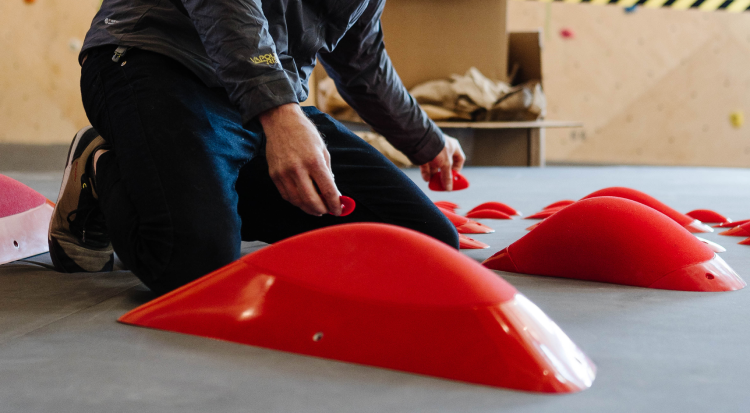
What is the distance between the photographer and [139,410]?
54 cm

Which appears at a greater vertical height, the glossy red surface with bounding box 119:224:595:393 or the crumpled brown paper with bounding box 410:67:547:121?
the glossy red surface with bounding box 119:224:595:393

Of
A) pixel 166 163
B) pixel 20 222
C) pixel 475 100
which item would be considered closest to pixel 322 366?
pixel 166 163

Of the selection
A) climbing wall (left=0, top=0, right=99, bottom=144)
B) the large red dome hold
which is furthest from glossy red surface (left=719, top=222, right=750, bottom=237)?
climbing wall (left=0, top=0, right=99, bottom=144)

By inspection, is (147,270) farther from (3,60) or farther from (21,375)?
(3,60)

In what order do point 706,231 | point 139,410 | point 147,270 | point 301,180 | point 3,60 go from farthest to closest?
point 3,60 < point 706,231 < point 147,270 < point 301,180 < point 139,410

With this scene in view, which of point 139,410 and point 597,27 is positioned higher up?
point 597,27

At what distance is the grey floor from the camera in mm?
561

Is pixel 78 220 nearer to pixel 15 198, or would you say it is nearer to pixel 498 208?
pixel 15 198

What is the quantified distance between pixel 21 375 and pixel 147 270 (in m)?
0.33

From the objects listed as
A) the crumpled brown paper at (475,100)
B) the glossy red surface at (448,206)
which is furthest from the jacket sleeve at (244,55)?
the crumpled brown paper at (475,100)

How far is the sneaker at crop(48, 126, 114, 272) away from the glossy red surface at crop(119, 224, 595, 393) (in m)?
0.46

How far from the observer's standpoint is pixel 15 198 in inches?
54.9

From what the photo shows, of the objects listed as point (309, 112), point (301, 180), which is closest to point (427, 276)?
point (301, 180)

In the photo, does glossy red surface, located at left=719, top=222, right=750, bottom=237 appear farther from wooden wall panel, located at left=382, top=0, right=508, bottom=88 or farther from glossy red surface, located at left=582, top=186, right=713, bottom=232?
wooden wall panel, located at left=382, top=0, right=508, bottom=88
